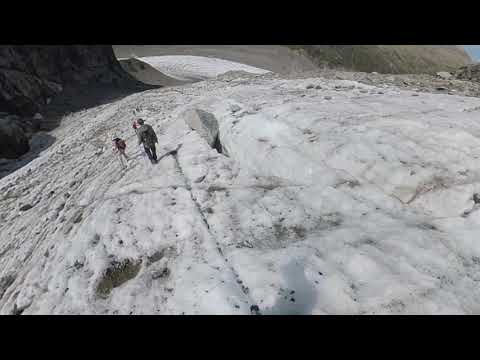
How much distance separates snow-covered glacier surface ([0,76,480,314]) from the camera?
199 inches

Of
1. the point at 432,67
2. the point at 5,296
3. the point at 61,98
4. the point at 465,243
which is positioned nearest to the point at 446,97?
the point at 465,243

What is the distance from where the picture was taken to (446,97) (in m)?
9.81

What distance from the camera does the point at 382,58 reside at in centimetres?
6738

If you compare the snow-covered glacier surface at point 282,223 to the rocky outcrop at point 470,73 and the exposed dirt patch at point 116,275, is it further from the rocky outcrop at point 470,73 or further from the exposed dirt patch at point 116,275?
the rocky outcrop at point 470,73

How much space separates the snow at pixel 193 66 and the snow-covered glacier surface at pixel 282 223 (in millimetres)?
36920

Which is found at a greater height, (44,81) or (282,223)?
(282,223)

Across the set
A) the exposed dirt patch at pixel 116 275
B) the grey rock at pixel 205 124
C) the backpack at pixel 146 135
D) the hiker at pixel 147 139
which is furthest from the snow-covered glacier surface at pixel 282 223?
→ the backpack at pixel 146 135

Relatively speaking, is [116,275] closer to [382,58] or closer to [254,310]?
[254,310]

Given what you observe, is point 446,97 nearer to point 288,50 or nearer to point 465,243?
point 465,243

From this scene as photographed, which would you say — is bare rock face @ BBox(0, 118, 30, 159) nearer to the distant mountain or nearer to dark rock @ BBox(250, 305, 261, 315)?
dark rock @ BBox(250, 305, 261, 315)

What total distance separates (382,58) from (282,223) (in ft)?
240

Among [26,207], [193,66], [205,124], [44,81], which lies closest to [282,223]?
[205,124]

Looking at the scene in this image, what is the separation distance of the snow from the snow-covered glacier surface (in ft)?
121

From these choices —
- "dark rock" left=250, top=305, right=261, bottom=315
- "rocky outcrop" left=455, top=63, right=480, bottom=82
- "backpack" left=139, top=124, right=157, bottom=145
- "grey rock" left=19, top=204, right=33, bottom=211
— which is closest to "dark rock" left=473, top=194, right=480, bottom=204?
"dark rock" left=250, top=305, right=261, bottom=315
